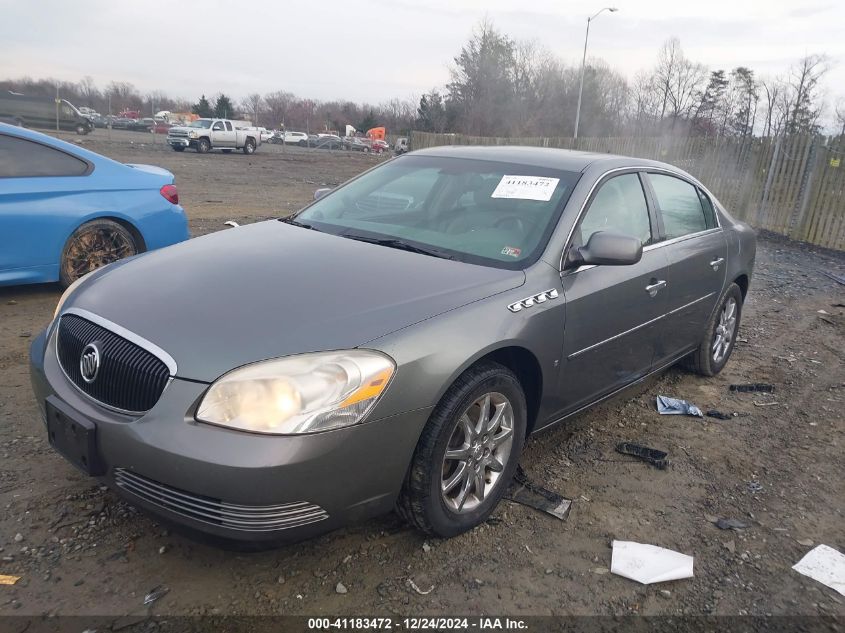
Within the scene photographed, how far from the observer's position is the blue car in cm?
521

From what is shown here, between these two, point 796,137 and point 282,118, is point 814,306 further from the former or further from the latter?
point 282,118

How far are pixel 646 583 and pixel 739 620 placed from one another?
1.15 feet

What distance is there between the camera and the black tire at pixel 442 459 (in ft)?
8.31

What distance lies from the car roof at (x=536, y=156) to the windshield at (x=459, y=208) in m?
0.07

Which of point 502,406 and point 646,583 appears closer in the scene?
point 646,583

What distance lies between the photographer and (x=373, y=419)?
90.3 inches

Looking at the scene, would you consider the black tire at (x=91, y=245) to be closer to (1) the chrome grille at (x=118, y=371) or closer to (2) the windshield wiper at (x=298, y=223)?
(2) the windshield wiper at (x=298, y=223)

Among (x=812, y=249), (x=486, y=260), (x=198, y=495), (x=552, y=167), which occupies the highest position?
(x=552, y=167)

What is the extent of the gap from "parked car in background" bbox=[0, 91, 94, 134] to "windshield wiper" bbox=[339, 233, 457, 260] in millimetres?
36823

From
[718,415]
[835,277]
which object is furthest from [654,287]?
[835,277]

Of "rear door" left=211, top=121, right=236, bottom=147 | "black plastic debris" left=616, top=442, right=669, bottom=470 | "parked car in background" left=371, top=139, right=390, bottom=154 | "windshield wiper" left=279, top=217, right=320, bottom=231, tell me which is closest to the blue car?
"windshield wiper" left=279, top=217, right=320, bottom=231

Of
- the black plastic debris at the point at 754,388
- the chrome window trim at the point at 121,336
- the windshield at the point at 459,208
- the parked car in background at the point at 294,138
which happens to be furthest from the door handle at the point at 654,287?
the parked car in background at the point at 294,138

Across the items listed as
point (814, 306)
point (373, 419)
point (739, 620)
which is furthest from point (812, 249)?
point (373, 419)

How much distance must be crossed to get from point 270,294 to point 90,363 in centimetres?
71
